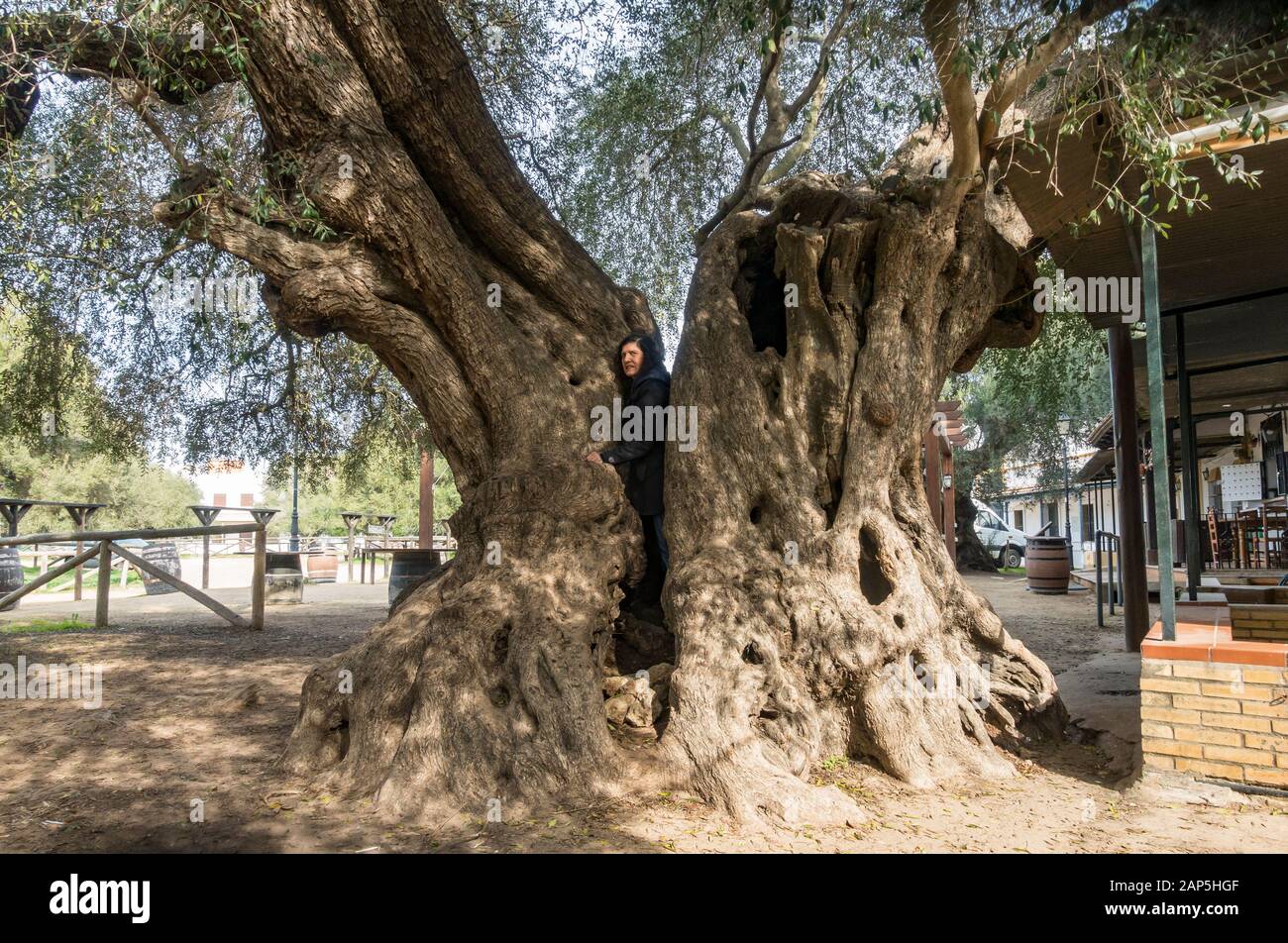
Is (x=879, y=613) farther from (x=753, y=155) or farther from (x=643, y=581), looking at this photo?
(x=753, y=155)

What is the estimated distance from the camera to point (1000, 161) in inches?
223

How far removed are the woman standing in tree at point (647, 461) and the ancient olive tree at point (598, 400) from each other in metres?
0.25

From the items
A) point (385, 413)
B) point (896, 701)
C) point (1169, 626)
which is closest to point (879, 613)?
point (896, 701)

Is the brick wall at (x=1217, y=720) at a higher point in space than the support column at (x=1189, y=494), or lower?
lower

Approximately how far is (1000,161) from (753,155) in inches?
91.1

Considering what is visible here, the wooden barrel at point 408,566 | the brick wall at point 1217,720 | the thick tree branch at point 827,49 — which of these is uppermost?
the thick tree branch at point 827,49

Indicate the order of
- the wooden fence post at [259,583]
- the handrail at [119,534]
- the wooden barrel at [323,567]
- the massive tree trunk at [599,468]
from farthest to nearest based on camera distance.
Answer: the wooden barrel at [323,567], the wooden fence post at [259,583], the handrail at [119,534], the massive tree trunk at [599,468]

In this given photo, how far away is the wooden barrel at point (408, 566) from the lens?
11.1 m

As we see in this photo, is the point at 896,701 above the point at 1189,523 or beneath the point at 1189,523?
beneath

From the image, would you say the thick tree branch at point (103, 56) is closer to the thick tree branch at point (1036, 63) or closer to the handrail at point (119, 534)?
the handrail at point (119, 534)

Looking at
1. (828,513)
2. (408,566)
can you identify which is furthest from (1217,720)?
(408,566)

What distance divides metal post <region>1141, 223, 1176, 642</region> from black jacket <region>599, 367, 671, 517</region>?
296cm

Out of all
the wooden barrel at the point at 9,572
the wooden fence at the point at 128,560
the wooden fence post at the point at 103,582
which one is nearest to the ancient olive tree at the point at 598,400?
the wooden fence at the point at 128,560

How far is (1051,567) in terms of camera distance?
15297 mm
